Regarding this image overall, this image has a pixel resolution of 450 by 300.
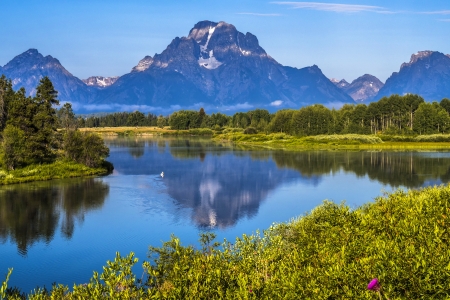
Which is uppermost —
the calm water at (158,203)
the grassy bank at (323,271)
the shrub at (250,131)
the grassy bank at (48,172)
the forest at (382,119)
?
the forest at (382,119)

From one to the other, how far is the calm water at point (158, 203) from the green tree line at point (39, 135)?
21.2ft

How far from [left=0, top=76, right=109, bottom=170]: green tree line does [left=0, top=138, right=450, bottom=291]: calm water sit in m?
6.46

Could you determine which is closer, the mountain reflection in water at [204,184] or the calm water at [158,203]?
the calm water at [158,203]

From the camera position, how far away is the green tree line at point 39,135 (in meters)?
66.4

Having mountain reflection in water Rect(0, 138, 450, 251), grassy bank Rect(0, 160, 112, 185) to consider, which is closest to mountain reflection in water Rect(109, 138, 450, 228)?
mountain reflection in water Rect(0, 138, 450, 251)

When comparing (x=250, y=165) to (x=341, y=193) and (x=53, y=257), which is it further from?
(x=53, y=257)

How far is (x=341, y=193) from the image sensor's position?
5734 centimetres

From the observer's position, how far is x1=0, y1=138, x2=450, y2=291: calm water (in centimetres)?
3384

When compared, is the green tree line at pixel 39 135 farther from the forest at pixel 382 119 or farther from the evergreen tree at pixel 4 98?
the forest at pixel 382 119

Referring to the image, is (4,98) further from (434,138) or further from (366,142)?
(434,138)

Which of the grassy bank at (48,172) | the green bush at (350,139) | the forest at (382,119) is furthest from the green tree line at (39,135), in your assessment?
the forest at (382,119)

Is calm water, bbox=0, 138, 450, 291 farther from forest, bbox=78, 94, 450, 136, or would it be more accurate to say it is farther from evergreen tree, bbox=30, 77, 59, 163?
forest, bbox=78, 94, 450, 136

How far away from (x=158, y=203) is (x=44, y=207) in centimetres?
1154

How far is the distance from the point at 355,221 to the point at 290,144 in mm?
120261
